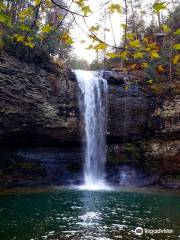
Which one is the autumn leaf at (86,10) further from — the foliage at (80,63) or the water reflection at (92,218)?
the foliage at (80,63)

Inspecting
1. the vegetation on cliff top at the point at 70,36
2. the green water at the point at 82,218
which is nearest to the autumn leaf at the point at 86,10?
the vegetation on cliff top at the point at 70,36

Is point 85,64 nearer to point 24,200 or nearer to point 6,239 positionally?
point 24,200

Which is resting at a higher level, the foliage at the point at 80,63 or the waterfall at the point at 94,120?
the foliage at the point at 80,63

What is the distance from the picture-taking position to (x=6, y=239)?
6086mm

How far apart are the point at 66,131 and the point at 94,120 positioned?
8.15ft

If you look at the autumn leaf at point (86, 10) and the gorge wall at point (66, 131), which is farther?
the gorge wall at point (66, 131)

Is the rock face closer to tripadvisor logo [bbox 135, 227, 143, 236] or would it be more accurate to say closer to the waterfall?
the waterfall

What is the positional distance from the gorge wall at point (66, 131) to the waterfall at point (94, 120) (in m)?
0.47

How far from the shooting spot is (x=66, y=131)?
59.7 ft

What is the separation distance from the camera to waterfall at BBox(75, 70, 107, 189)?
63.4 feet

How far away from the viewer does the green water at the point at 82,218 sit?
648cm

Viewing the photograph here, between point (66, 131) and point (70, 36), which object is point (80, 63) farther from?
point (70, 36)

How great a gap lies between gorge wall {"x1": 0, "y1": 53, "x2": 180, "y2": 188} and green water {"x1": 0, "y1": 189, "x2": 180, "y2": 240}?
5.61 m

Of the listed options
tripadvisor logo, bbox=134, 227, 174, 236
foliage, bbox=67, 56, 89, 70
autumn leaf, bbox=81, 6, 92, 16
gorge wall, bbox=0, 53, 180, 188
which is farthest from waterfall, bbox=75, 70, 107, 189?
autumn leaf, bbox=81, 6, 92, 16
